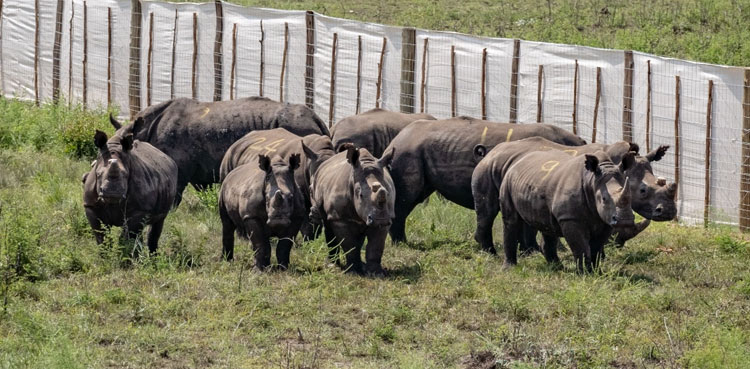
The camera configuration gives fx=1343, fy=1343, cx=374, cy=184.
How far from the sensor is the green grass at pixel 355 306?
1038 cm

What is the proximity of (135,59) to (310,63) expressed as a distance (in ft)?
13.0

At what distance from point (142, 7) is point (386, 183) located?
1150 cm

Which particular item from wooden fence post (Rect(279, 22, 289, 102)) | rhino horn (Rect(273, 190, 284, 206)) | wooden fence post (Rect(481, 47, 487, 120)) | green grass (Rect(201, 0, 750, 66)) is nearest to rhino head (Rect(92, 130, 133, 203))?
rhino horn (Rect(273, 190, 284, 206))

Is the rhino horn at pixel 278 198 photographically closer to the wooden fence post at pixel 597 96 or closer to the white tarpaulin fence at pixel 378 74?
the wooden fence post at pixel 597 96

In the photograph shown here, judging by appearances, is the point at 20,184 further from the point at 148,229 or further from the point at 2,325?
the point at 2,325

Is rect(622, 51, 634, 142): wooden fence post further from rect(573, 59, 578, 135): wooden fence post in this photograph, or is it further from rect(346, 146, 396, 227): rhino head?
rect(346, 146, 396, 227): rhino head

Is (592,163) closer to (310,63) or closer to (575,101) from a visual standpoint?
(575,101)

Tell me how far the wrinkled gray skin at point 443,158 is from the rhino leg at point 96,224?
3.62m

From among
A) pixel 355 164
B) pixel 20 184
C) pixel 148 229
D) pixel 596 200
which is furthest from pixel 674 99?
pixel 20 184

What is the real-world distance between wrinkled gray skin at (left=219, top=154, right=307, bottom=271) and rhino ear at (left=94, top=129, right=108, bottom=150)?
4.52 feet

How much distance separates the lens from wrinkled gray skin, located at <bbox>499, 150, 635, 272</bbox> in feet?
42.7

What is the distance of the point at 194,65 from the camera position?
22531 millimetres

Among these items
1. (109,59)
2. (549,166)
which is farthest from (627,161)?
(109,59)

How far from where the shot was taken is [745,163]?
1689 centimetres
